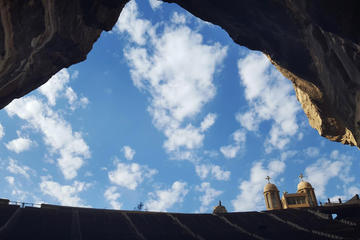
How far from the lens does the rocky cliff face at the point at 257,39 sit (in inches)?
359

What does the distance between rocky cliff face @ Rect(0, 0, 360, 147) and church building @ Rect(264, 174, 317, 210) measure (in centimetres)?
3159

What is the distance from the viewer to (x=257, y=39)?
1513 cm

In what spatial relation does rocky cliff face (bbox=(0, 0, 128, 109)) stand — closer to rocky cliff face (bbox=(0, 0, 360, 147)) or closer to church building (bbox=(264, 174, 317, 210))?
rocky cliff face (bbox=(0, 0, 360, 147))

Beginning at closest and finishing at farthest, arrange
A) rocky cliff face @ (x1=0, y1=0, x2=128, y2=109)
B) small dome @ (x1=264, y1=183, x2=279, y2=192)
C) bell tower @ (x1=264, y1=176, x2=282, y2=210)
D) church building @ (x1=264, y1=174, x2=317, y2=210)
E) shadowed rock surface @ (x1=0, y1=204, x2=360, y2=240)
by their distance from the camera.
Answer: rocky cliff face @ (x1=0, y1=0, x2=128, y2=109) < shadowed rock surface @ (x1=0, y1=204, x2=360, y2=240) < church building @ (x1=264, y1=174, x2=317, y2=210) < bell tower @ (x1=264, y1=176, x2=282, y2=210) < small dome @ (x1=264, y1=183, x2=279, y2=192)

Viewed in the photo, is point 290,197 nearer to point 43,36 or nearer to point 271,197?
point 271,197

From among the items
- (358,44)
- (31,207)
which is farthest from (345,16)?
(31,207)

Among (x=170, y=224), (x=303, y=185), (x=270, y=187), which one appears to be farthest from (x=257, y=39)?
(x=303, y=185)

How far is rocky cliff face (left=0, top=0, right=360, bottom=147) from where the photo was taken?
9125 millimetres

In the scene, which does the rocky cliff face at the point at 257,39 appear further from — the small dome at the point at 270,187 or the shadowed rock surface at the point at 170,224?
the small dome at the point at 270,187

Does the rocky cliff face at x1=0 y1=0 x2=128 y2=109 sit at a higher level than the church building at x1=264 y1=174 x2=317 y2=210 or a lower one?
lower

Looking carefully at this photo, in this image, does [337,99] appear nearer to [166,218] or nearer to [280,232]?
[280,232]

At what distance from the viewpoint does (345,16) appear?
22.8 ft

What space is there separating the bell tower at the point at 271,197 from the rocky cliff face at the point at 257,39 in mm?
31833

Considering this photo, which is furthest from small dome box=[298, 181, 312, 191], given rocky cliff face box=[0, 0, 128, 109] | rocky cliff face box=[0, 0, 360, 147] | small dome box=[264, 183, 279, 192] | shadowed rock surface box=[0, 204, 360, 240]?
rocky cliff face box=[0, 0, 128, 109]
